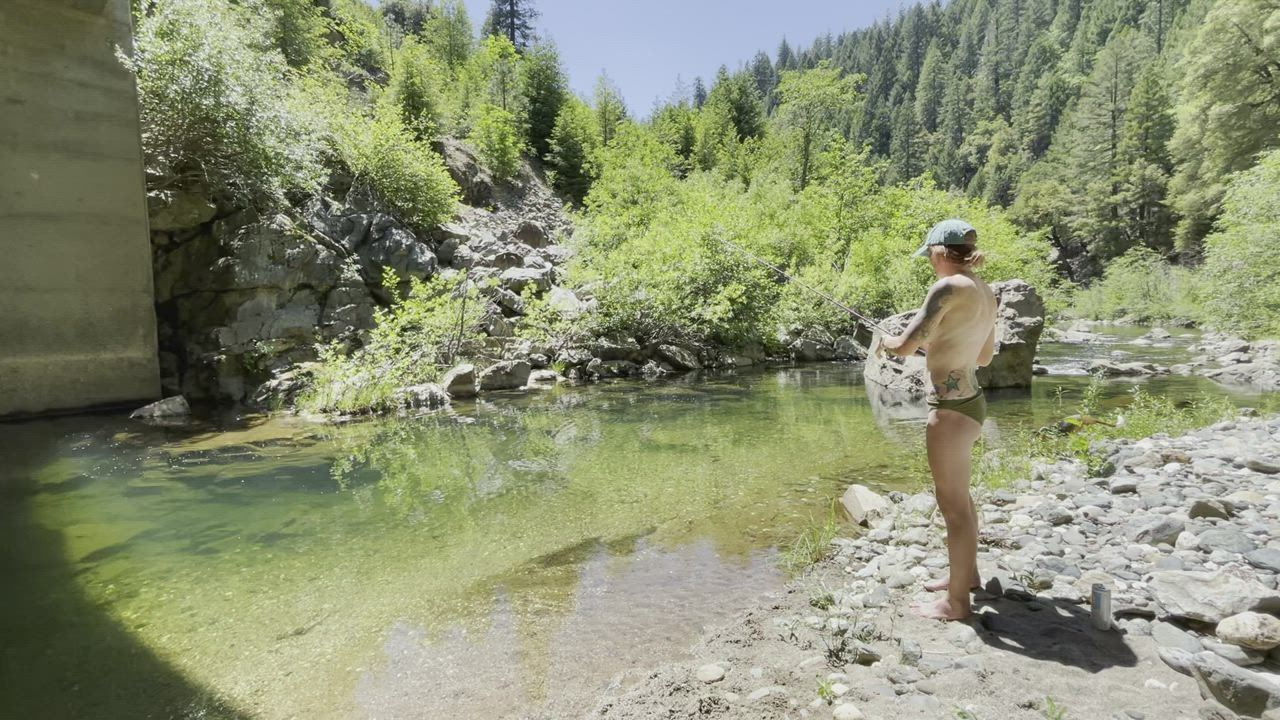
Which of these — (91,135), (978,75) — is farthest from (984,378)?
(978,75)

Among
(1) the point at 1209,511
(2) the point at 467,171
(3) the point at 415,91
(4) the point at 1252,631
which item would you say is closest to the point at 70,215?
(4) the point at 1252,631

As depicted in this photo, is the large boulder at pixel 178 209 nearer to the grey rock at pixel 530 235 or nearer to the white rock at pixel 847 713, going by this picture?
the grey rock at pixel 530 235

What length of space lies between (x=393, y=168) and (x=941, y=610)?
809 inches

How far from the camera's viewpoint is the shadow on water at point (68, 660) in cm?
328

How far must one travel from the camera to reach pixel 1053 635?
3.08 m

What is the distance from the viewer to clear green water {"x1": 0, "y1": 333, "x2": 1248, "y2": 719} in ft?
11.6

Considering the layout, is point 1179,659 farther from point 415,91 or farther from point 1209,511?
point 415,91

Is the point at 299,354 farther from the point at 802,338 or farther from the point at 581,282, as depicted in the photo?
the point at 802,338

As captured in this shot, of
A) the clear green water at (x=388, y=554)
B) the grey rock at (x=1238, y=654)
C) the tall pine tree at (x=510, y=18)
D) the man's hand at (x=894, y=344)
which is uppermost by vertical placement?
the tall pine tree at (x=510, y=18)

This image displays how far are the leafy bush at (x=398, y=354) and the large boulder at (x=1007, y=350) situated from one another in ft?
33.5

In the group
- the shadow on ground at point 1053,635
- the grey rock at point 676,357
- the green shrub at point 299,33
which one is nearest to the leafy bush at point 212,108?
the grey rock at point 676,357

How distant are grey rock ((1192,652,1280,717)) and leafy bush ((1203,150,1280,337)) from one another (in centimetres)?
1728

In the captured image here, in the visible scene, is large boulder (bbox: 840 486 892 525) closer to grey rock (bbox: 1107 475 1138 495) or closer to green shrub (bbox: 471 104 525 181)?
grey rock (bbox: 1107 475 1138 495)

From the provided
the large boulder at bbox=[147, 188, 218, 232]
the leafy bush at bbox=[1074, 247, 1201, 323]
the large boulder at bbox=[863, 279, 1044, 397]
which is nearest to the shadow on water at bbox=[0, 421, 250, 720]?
the large boulder at bbox=[147, 188, 218, 232]
